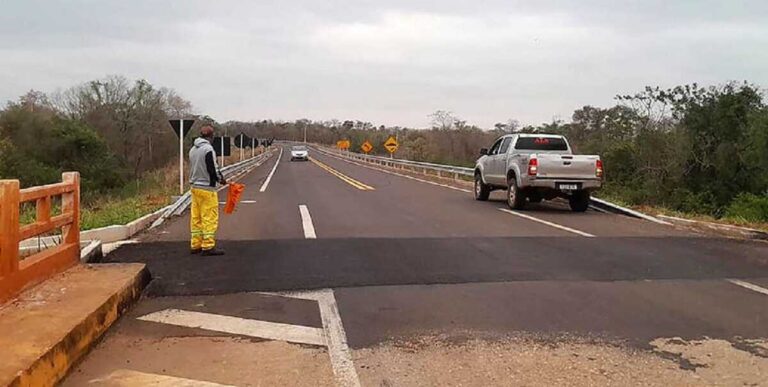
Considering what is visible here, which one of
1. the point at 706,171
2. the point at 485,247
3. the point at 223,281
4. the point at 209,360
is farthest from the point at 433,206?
the point at 706,171

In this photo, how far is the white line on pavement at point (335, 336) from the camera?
5.29 metres

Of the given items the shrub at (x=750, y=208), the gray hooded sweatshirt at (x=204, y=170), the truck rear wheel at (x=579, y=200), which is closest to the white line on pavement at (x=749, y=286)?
the gray hooded sweatshirt at (x=204, y=170)

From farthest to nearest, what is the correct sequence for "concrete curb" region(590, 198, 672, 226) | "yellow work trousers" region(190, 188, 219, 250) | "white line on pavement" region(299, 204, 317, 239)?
"concrete curb" region(590, 198, 672, 226)
"white line on pavement" region(299, 204, 317, 239)
"yellow work trousers" region(190, 188, 219, 250)

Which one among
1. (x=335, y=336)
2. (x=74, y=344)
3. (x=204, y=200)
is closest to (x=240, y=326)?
(x=335, y=336)

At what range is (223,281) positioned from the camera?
8.57 m

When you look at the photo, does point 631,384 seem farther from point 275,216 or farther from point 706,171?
point 706,171

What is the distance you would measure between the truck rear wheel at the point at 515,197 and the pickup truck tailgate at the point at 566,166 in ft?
3.05

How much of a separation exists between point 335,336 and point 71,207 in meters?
4.01

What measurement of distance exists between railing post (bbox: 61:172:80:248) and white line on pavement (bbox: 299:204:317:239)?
4.41m

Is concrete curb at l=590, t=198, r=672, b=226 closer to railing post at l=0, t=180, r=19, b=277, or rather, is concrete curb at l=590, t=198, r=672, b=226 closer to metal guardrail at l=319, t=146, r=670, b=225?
metal guardrail at l=319, t=146, r=670, b=225

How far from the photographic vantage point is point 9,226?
257 inches

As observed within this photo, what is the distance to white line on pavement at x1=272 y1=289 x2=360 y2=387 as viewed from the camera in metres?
5.29

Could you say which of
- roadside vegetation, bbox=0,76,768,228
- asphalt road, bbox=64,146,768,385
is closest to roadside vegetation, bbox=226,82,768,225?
roadside vegetation, bbox=0,76,768,228

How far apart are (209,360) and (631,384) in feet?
10.3
